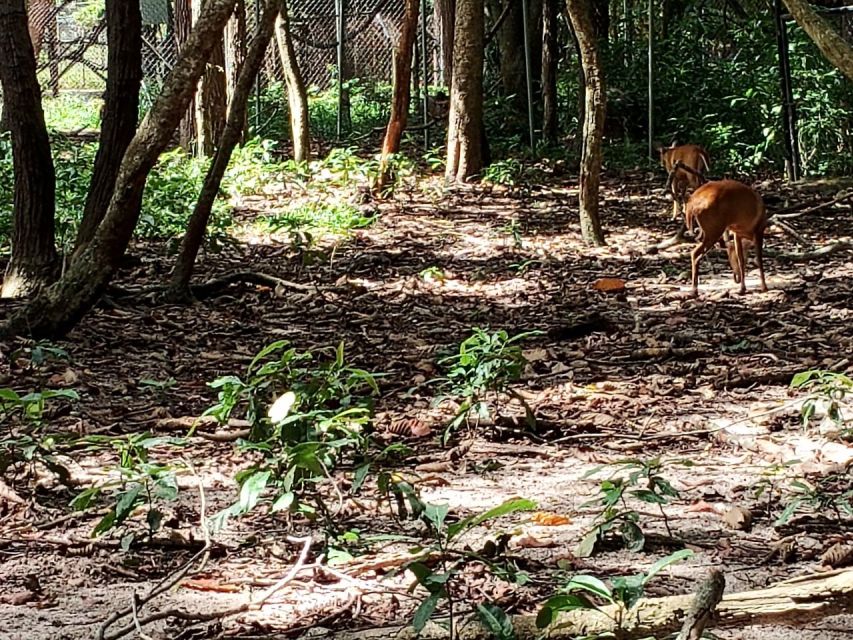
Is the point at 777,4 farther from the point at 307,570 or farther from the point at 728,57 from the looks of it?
the point at 307,570

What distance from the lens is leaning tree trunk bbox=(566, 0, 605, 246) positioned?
11234 mm

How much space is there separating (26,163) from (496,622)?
654 centimetres

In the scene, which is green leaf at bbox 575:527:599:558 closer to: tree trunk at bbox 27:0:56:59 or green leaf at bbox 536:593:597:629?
green leaf at bbox 536:593:597:629

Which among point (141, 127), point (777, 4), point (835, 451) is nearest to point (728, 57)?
point (777, 4)

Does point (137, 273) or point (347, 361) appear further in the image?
point (137, 273)

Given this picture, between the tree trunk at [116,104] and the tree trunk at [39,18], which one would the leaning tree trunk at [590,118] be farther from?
the tree trunk at [39,18]

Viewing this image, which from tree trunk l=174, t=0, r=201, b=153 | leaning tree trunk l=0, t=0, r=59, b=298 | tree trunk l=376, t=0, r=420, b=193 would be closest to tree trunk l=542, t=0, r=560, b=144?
tree trunk l=376, t=0, r=420, b=193

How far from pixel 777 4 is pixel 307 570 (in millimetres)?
13662

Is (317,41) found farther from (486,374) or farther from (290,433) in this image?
(290,433)

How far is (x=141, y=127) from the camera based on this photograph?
298 inches

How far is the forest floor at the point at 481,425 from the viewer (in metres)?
3.64

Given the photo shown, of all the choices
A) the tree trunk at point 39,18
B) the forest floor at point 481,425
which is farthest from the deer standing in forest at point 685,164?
the tree trunk at point 39,18

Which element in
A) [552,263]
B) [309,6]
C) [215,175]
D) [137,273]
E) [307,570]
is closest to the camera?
[307,570]

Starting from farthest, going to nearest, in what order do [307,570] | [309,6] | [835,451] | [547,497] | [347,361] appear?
1. [309,6]
2. [347,361]
3. [835,451]
4. [547,497]
5. [307,570]
